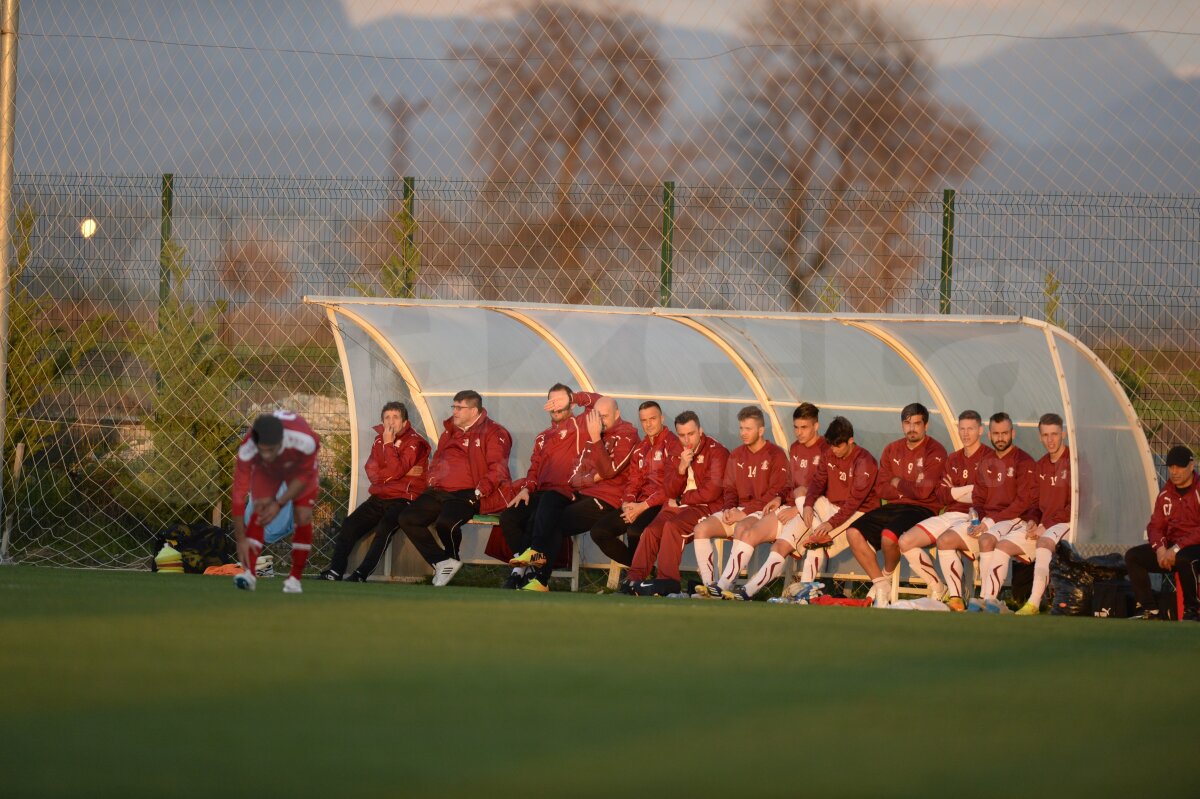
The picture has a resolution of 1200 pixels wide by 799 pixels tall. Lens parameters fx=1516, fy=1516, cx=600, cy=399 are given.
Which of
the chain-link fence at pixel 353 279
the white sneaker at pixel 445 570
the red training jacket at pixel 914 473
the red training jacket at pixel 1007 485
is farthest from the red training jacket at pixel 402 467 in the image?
the red training jacket at pixel 1007 485

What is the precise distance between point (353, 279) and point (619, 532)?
144 inches

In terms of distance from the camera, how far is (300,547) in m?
9.45

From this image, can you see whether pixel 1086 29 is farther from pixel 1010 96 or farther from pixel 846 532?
pixel 846 532

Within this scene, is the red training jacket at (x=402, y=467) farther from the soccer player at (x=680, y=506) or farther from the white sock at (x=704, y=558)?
the white sock at (x=704, y=558)

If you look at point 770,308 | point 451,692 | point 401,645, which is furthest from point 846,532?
point 451,692

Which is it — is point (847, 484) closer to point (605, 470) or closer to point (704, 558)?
point (704, 558)

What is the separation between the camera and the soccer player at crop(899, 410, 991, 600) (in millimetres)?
11250

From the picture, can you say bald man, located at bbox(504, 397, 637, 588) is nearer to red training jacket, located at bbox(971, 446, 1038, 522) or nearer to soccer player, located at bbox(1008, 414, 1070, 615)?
red training jacket, located at bbox(971, 446, 1038, 522)

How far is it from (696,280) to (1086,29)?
3.97 metres

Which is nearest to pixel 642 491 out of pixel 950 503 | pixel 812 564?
pixel 812 564

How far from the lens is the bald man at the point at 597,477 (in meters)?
12.0

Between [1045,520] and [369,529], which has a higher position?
[1045,520]

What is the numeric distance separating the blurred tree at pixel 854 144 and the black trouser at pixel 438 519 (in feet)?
11.0

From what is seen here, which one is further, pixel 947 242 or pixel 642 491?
pixel 947 242
